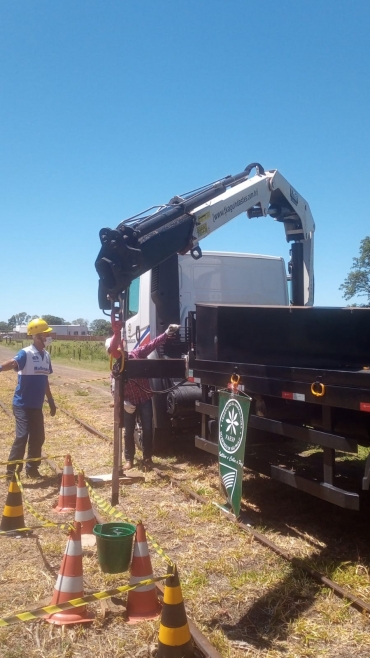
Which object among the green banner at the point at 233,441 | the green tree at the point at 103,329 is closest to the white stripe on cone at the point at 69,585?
the green banner at the point at 233,441

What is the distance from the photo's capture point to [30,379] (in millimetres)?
7539

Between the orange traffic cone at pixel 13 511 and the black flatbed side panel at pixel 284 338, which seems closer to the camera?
the orange traffic cone at pixel 13 511

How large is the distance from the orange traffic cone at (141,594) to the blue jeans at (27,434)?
12.4 feet

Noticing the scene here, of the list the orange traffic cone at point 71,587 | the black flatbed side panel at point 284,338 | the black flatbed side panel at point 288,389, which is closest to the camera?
the orange traffic cone at point 71,587

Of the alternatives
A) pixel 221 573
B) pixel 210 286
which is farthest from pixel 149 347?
pixel 221 573

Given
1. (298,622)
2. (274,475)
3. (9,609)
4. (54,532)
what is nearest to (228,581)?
(298,622)

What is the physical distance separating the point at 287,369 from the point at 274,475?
1.06 m

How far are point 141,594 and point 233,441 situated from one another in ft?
5.74

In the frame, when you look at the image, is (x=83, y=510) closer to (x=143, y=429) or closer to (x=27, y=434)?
(x=27, y=434)

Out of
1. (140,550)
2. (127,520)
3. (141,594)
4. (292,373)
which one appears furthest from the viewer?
(127,520)

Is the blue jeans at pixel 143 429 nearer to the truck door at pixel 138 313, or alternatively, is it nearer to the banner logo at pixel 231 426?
the truck door at pixel 138 313

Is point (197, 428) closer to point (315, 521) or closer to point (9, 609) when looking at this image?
point (315, 521)

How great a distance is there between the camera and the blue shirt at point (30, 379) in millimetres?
7500

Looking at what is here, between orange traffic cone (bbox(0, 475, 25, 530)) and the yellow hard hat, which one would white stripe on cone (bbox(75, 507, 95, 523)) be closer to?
orange traffic cone (bbox(0, 475, 25, 530))
